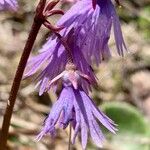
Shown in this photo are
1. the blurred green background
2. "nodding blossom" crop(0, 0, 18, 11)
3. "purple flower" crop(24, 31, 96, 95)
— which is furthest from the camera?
the blurred green background

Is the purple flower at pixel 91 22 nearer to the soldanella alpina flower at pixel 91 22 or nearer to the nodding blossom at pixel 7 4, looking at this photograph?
the soldanella alpina flower at pixel 91 22

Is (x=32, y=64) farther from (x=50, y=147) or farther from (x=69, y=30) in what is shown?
(x=50, y=147)

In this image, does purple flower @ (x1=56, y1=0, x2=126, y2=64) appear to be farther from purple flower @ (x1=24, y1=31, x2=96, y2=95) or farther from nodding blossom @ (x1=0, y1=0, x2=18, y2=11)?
nodding blossom @ (x1=0, y1=0, x2=18, y2=11)

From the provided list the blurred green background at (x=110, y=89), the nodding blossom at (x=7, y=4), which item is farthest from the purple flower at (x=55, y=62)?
the blurred green background at (x=110, y=89)

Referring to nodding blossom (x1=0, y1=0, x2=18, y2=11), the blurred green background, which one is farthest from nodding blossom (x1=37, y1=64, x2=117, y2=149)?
the blurred green background

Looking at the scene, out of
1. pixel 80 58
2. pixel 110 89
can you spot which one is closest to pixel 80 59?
pixel 80 58

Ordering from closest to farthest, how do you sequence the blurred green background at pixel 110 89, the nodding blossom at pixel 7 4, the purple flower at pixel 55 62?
1. the nodding blossom at pixel 7 4
2. the purple flower at pixel 55 62
3. the blurred green background at pixel 110 89

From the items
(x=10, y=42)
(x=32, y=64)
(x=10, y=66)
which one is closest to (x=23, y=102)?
(x=10, y=66)

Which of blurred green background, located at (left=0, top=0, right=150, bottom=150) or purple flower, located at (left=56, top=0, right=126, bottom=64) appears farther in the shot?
blurred green background, located at (left=0, top=0, right=150, bottom=150)
